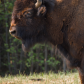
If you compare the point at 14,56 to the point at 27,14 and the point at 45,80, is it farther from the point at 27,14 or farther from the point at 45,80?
the point at 27,14

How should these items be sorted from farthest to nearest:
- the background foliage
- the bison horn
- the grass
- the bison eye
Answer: the background foliage
the grass
the bison eye
the bison horn

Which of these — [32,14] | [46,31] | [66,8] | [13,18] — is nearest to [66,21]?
[66,8]

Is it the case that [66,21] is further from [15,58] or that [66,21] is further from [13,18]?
[15,58]

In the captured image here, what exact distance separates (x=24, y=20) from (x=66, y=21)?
834mm

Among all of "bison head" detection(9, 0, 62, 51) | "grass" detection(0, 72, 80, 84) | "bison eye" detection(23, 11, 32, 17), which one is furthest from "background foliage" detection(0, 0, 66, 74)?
"bison eye" detection(23, 11, 32, 17)

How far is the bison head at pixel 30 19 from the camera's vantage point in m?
2.85

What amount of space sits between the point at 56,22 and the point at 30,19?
528 millimetres

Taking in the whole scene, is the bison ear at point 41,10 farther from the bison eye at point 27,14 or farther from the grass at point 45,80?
the grass at point 45,80

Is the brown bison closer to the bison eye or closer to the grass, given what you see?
the bison eye

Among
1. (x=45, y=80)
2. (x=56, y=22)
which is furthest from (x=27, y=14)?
(x=45, y=80)

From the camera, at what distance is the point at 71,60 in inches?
115

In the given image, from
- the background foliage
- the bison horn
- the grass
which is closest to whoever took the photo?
the bison horn

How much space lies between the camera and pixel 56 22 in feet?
9.34

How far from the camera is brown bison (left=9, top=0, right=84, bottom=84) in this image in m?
2.77
